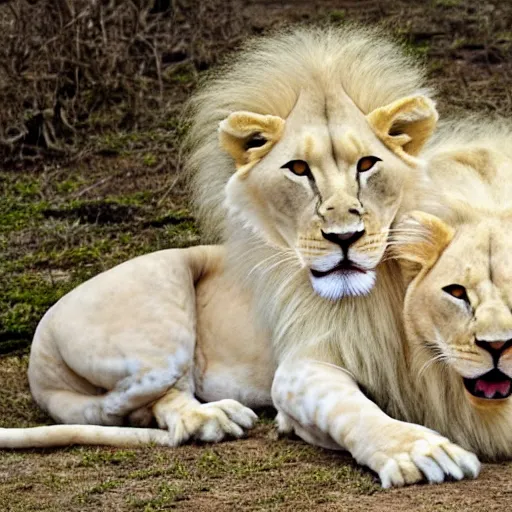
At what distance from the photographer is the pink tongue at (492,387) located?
4.24m

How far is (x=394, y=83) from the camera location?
5000 mm

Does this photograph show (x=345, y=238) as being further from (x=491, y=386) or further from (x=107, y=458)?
(x=107, y=458)

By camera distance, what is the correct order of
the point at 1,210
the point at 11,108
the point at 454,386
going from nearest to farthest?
the point at 454,386 → the point at 1,210 → the point at 11,108

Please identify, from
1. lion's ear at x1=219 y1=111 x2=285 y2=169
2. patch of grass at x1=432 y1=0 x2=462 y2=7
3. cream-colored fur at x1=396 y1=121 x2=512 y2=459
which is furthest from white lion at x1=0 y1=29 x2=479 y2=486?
patch of grass at x1=432 y1=0 x2=462 y2=7

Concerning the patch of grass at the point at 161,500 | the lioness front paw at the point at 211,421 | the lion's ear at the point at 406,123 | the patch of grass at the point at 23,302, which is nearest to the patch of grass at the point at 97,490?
the patch of grass at the point at 161,500

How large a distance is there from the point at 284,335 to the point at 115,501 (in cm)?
96

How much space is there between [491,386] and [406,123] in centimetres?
99

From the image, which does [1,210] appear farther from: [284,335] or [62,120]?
[284,335]

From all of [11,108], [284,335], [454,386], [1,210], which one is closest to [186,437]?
[284,335]

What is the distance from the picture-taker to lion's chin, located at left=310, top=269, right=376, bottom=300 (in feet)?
15.0

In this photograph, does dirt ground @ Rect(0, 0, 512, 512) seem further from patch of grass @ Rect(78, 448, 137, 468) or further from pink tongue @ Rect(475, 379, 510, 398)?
pink tongue @ Rect(475, 379, 510, 398)

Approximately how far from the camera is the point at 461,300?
425 cm

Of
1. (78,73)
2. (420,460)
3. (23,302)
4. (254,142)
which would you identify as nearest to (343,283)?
(254,142)

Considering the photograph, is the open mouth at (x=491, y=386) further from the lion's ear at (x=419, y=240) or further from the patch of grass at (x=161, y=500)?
the patch of grass at (x=161, y=500)
